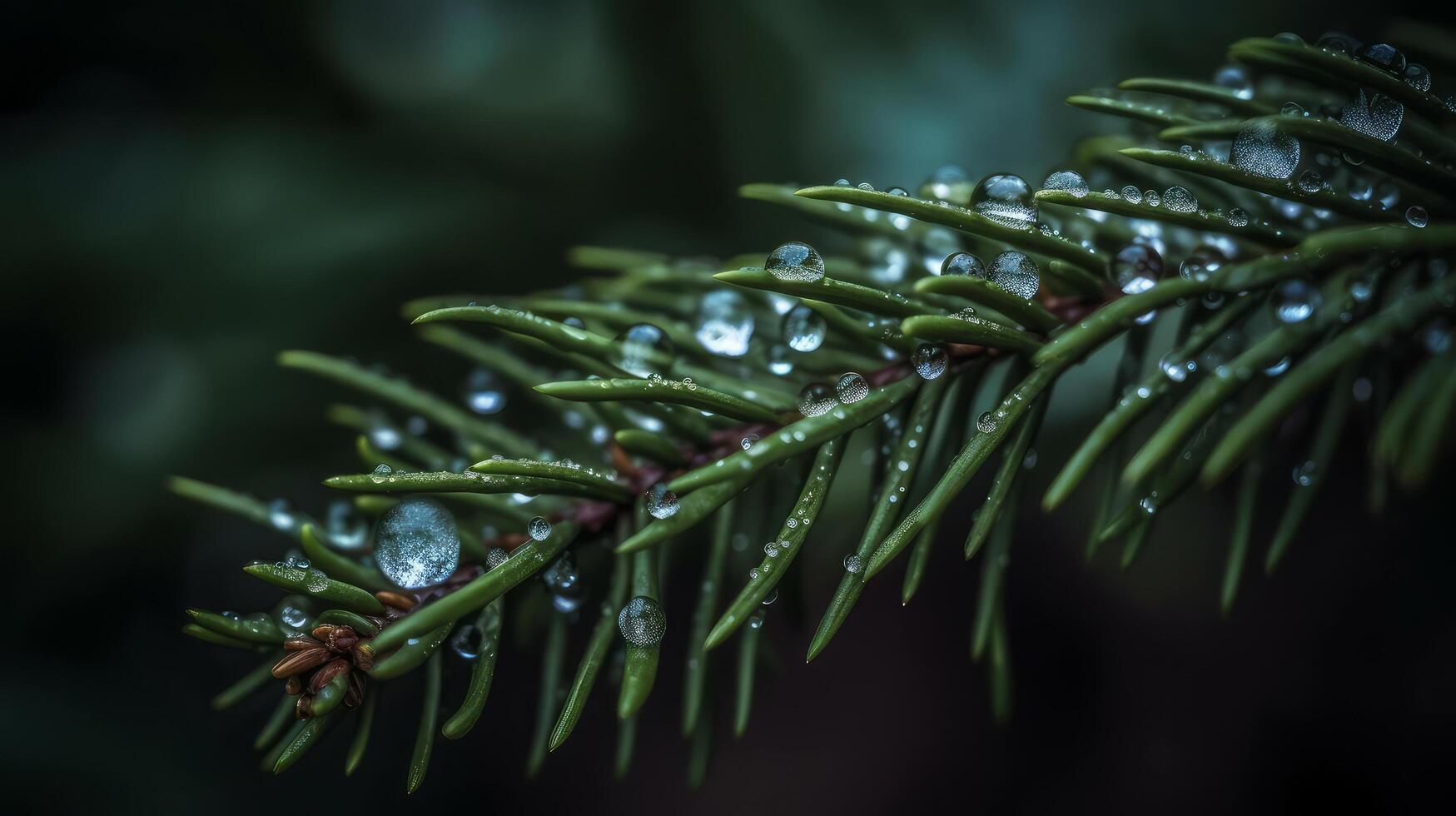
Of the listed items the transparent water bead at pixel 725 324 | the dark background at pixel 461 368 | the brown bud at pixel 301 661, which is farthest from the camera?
the dark background at pixel 461 368

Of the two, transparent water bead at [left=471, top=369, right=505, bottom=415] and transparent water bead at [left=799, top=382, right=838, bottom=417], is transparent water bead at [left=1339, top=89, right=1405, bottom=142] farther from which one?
transparent water bead at [left=471, top=369, right=505, bottom=415]

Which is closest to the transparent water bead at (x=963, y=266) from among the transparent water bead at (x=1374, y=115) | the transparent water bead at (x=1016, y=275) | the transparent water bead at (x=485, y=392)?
the transparent water bead at (x=1016, y=275)

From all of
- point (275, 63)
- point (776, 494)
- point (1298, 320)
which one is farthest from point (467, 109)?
point (1298, 320)

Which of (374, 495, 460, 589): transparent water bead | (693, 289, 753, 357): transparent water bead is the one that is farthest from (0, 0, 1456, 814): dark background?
(374, 495, 460, 589): transparent water bead

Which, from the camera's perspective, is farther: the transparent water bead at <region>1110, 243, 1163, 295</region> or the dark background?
the dark background

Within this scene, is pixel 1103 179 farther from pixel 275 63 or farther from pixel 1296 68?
pixel 275 63

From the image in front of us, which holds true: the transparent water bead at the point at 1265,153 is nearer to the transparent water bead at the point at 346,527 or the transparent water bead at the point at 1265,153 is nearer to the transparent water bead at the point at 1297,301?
the transparent water bead at the point at 1297,301
